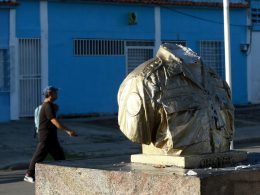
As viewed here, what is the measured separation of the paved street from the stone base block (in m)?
5.01

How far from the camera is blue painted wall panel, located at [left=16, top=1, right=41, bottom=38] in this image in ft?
65.5

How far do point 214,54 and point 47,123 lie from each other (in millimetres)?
14938

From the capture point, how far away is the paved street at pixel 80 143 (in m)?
12.9

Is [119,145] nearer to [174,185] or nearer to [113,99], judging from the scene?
[113,99]

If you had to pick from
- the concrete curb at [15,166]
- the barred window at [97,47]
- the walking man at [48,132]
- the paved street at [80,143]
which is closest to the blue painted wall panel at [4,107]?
the paved street at [80,143]

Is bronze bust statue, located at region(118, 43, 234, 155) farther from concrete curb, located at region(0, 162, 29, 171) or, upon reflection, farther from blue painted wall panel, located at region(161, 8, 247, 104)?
blue painted wall panel, located at region(161, 8, 247, 104)

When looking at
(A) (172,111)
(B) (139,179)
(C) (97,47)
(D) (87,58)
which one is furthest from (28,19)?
(B) (139,179)

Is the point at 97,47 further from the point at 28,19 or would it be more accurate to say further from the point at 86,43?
the point at 28,19

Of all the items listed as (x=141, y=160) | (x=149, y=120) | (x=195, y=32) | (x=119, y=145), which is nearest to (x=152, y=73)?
(x=149, y=120)

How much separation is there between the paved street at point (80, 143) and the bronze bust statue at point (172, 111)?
5.18 meters

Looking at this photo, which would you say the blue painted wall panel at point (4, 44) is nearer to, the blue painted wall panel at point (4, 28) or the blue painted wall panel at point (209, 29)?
the blue painted wall panel at point (4, 28)

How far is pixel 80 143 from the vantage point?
16.7 m

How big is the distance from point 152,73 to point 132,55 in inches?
682

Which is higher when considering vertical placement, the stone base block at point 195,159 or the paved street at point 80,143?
the stone base block at point 195,159
